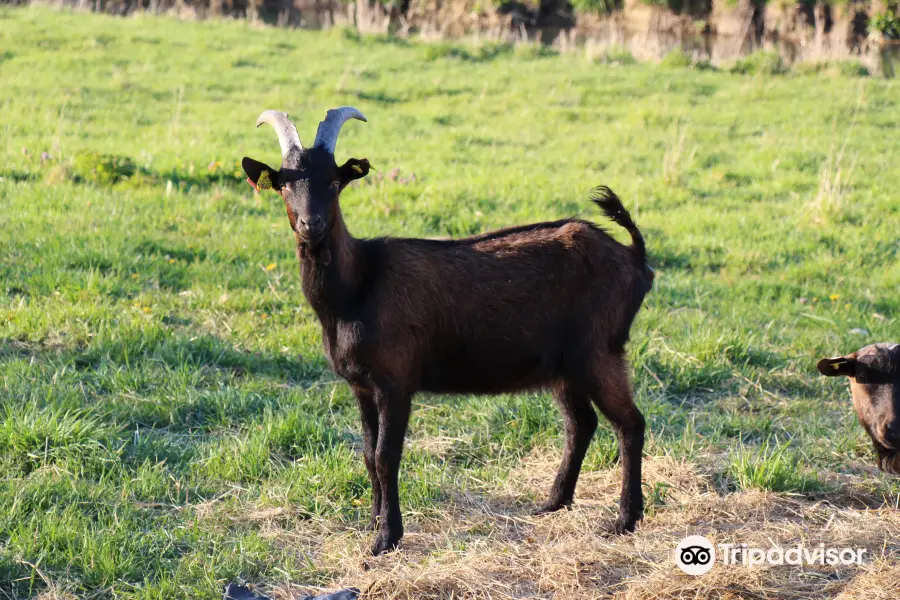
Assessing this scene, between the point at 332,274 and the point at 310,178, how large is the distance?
46 cm

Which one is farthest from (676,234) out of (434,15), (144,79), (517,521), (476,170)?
(434,15)

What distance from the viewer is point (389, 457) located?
4480mm

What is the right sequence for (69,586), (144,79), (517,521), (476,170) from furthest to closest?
(144,79) → (476,170) → (517,521) → (69,586)

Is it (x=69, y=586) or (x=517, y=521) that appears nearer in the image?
(x=69, y=586)

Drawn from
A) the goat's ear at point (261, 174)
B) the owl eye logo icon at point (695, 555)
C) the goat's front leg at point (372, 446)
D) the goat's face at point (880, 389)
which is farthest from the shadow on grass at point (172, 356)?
the goat's face at point (880, 389)

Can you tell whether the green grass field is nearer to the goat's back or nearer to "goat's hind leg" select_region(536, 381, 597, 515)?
"goat's hind leg" select_region(536, 381, 597, 515)

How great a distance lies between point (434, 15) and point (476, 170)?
62.7 ft

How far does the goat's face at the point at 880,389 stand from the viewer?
4.95 meters

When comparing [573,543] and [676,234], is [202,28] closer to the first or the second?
[676,234]

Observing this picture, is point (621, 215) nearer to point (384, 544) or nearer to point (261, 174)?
point (261, 174)

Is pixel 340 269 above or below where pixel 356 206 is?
above

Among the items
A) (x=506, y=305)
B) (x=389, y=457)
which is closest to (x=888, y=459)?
(x=506, y=305)

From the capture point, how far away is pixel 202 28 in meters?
18.8

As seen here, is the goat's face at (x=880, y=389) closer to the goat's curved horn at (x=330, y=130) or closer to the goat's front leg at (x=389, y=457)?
the goat's front leg at (x=389, y=457)
